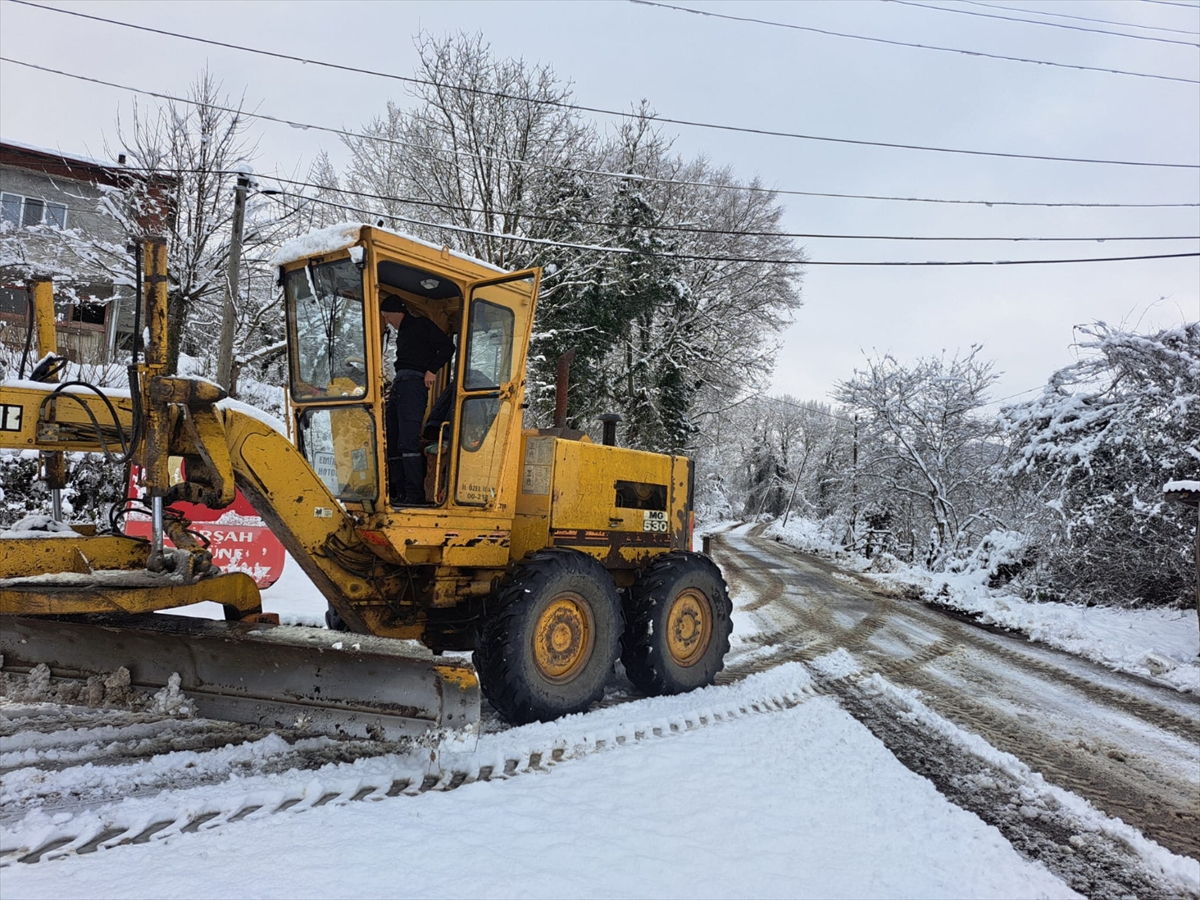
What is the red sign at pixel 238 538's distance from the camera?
752 centimetres

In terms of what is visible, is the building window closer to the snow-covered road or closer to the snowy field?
the snow-covered road

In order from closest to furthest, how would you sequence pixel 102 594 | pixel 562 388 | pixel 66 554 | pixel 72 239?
pixel 102 594 → pixel 66 554 → pixel 562 388 → pixel 72 239

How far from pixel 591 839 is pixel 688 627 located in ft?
9.54

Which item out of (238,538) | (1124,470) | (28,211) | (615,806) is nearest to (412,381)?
(615,806)

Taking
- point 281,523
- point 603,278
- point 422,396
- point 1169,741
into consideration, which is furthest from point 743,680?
point 603,278

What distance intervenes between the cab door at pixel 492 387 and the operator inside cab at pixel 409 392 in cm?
25

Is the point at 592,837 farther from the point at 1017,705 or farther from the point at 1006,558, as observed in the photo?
the point at 1006,558

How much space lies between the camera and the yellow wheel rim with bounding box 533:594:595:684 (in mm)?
4332

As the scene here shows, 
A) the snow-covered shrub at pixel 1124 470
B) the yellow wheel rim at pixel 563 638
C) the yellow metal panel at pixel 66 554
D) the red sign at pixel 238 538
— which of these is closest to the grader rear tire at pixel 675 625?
the yellow wheel rim at pixel 563 638

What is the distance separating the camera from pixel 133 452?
3174 millimetres

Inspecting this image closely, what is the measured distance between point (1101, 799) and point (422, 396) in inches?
174

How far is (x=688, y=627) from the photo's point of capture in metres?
5.61

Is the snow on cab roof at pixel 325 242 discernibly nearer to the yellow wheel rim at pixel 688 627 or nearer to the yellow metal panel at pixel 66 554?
the yellow metal panel at pixel 66 554

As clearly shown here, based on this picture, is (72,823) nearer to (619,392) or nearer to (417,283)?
(417,283)
